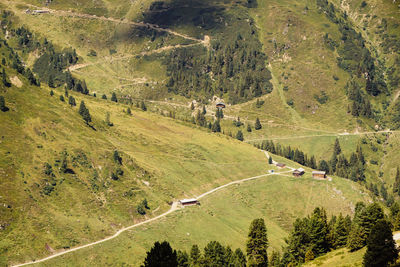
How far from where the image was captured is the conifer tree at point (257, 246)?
147750 millimetres

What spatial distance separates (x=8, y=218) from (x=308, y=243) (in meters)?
99.3

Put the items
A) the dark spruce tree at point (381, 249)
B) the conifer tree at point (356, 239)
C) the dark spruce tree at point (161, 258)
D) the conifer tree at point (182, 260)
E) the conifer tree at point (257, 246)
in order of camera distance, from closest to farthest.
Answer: the dark spruce tree at point (161, 258), the dark spruce tree at point (381, 249), the conifer tree at point (356, 239), the conifer tree at point (182, 260), the conifer tree at point (257, 246)

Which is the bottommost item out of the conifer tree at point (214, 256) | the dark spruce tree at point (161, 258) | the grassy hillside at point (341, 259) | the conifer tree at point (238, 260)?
the conifer tree at point (238, 260)

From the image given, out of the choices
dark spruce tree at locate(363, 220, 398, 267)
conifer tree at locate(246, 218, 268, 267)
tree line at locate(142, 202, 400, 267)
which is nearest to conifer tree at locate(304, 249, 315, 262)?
tree line at locate(142, 202, 400, 267)

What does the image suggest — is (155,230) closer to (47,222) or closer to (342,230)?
(47,222)

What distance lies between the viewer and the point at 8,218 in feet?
568

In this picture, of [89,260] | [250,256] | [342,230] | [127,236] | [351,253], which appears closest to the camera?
[351,253]

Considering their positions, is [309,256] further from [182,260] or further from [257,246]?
[182,260]

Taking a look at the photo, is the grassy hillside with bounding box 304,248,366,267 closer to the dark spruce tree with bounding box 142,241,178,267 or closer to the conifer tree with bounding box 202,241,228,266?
the conifer tree with bounding box 202,241,228,266

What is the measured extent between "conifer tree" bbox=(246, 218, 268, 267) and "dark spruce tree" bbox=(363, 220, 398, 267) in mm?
56348

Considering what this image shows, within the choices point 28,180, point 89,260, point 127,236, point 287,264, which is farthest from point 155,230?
point 287,264

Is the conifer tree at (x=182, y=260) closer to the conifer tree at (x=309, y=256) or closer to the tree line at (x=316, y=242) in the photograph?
the tree line at (x=316, y=242)

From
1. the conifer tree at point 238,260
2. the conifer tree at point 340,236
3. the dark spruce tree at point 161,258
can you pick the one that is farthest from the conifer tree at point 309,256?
the dark spruce tree at point 161,258

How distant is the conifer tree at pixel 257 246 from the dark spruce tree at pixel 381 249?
185ft
